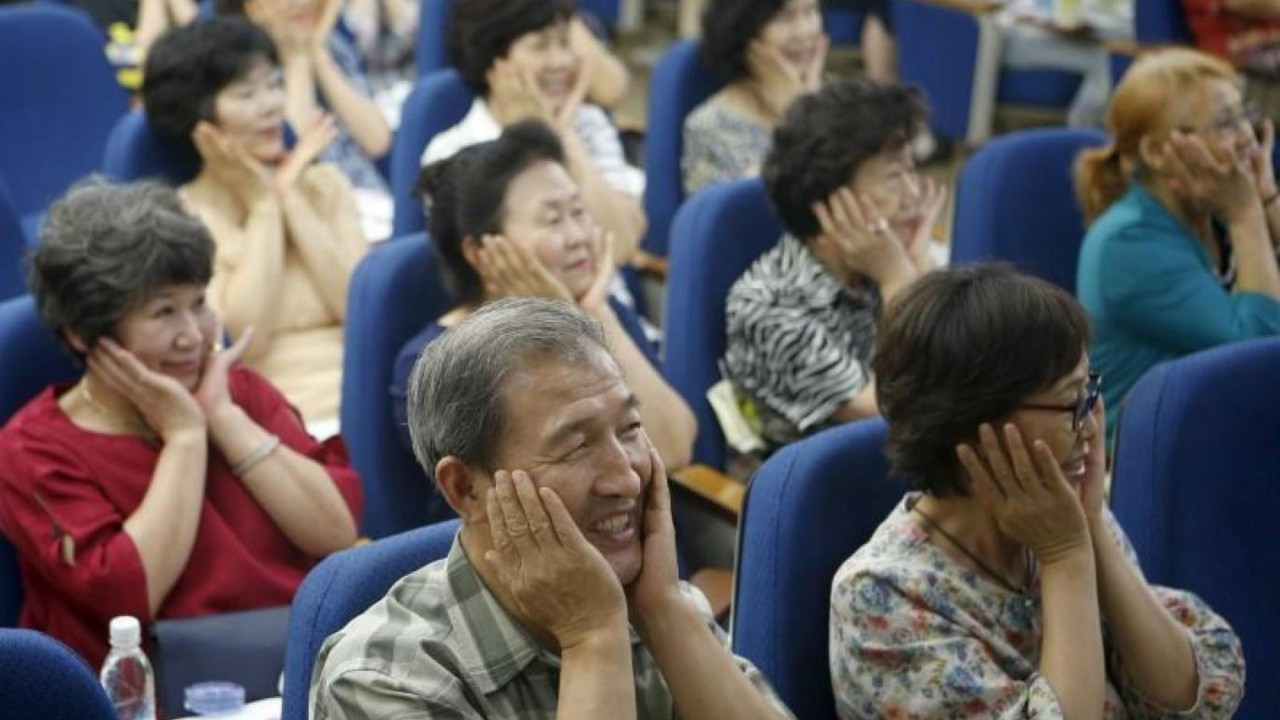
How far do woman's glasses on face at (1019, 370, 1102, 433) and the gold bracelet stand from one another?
40.3 inches

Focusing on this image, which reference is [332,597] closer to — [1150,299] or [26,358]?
[26,358]

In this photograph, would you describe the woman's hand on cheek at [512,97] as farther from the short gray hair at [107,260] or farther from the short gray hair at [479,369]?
the short gray hair at [479,369]

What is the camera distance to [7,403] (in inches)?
102

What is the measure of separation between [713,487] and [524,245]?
0.43 m

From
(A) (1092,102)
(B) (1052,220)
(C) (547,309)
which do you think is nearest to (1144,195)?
(B) (1052,220)

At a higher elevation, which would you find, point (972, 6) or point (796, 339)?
point (796, 339)

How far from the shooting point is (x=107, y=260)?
2496 millimetres

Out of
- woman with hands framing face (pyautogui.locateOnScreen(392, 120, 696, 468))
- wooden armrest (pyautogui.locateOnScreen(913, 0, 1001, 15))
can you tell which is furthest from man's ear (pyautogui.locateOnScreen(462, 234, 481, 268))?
wooden armrest (pyautogui.locateOnScreen(913, 0, 1001, 15))

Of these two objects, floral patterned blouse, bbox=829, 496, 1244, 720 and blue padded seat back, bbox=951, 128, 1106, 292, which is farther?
blue padded seat back, bbox=951, 128, 1106, 292

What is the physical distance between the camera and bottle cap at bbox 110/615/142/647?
225 cm

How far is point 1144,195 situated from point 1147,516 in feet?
2.94

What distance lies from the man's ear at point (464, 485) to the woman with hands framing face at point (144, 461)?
83 centimetres

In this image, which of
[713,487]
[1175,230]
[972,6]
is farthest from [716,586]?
[972,6]

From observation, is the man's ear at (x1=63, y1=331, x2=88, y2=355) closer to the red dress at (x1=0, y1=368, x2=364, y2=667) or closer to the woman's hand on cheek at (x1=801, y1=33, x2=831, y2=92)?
the red dress at (x1=0, y1=368, x2=364, y2=667)
